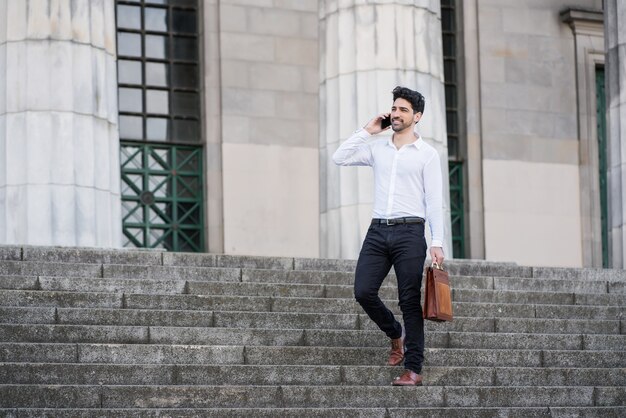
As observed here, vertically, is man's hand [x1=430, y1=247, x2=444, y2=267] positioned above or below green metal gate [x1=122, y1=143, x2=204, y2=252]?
below

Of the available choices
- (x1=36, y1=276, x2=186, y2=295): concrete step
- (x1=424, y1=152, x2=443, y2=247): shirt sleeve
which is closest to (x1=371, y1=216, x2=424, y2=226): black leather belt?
(x1=424, y1=152, x2=443, y2=247): shirt sleeve

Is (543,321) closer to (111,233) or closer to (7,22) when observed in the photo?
(111,233)

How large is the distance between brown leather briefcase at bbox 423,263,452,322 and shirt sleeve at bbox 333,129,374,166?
1299 mm

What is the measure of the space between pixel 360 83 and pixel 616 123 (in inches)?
149

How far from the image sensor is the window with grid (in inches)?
907

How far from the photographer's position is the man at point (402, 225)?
39.4 ft

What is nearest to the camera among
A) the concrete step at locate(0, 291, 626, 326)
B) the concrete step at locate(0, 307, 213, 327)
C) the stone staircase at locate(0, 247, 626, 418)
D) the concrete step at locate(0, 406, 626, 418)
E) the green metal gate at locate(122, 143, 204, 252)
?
the concrete step at locate(0, 406, 626, 418)

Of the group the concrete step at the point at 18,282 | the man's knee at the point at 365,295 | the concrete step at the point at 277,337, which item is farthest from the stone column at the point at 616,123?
the concrete step at the point at 18,282

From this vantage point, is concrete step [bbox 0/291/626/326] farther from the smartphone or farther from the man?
the smartphone

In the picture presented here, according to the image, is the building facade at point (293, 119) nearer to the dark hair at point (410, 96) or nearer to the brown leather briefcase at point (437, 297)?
the dark hair at point (410, 96)

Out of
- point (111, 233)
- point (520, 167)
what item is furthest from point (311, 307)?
point (520, 167)

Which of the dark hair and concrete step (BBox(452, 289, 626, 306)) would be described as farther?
concrete step (BBox(452, 289, 626, 306))

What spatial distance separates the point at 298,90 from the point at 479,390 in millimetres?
12156

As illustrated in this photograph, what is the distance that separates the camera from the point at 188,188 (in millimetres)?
23422
